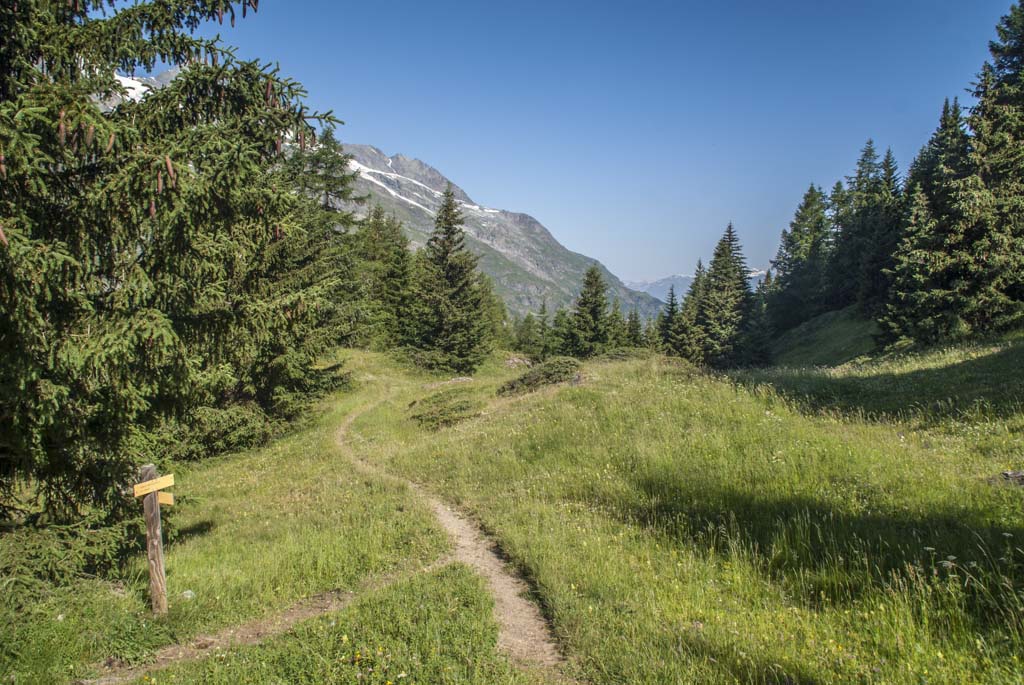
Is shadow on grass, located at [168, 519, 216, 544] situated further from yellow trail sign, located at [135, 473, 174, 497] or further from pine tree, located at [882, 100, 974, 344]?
pine tree, located at [882, 100, 974, 344]

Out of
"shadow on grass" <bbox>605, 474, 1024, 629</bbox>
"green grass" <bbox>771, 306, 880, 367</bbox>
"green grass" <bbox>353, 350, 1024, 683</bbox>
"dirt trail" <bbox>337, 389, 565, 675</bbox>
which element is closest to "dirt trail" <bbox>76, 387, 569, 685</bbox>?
"dirt trail" <bbox>337, 389, 565, 675</bbox>

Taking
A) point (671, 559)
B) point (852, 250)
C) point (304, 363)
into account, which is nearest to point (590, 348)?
point (304, 363)

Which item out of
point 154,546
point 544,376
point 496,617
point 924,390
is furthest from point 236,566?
point 544,376

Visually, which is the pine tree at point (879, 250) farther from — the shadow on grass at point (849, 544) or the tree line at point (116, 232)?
the tree line at point (116, 232)

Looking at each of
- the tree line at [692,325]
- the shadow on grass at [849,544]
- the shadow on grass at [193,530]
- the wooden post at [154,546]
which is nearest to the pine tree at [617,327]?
the tree line at [692,325]

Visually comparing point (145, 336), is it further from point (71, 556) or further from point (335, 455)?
point (335, 455)

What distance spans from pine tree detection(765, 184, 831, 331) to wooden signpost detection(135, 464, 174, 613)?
231 ft

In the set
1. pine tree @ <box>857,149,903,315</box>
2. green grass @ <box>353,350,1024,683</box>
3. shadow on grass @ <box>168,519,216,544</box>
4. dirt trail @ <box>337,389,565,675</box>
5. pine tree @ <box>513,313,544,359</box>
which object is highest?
pine tree @ <box>857,149,903,315</box>

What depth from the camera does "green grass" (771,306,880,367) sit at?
1704 inches

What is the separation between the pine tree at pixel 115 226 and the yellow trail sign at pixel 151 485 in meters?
0.42

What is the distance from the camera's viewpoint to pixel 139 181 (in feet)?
18.7

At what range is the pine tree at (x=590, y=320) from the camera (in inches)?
1865

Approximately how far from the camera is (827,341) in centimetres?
5153

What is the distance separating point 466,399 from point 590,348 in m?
24.0
